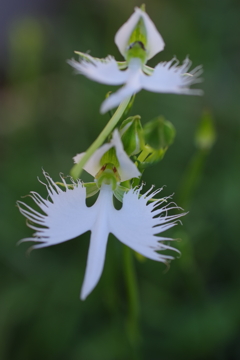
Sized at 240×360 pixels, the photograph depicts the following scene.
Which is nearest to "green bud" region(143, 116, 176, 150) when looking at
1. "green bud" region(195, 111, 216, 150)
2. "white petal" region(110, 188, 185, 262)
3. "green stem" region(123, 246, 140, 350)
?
"white petal" region(110, 188, 185, 262)

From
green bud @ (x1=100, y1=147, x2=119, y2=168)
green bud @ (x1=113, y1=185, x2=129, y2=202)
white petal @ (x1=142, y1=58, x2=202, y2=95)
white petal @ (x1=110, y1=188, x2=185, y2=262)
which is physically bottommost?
white petal @ (x1=110, y1=188, x2=185, y2=262)

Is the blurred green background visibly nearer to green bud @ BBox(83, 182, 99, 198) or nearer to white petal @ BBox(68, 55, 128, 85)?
green bud @ BBox(83, 182, 99, 198)

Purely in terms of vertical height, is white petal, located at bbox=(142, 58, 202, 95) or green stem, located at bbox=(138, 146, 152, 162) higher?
white petal, located at bbox=(142, 58, 202, 95)

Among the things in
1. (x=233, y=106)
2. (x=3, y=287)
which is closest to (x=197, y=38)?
(x=233, y=106)

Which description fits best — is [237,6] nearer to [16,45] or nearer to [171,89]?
[16,45]

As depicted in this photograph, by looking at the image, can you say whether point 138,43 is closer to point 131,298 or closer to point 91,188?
point 91,188

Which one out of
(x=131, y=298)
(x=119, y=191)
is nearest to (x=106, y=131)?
(x=119, y=191)
